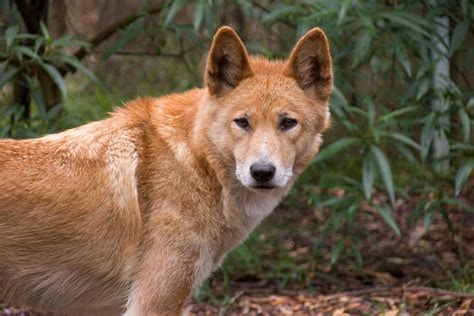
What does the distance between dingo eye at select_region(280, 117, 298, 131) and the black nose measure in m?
0.25

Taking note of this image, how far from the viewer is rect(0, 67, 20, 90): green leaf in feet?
14.9

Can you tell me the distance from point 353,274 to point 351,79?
1.38 meters

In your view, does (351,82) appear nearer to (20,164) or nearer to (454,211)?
(454,211)

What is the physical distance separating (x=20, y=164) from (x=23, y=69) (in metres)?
1.36

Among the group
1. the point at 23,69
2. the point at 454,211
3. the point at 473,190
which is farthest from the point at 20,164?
the point at 473,190

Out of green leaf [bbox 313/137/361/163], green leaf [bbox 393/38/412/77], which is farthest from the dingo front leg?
green leaf [bbox 393/38/412/77]

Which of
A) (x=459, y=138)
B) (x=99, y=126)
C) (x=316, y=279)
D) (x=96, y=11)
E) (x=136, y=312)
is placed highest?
(x=96, y=11)

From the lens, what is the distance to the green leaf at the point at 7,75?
4531mm

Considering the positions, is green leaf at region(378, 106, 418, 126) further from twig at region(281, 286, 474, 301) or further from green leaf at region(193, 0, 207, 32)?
green leaf at region(193, 0, 207, 32)

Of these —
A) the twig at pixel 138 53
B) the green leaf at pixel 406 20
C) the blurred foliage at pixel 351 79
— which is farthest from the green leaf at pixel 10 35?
the green leaf at pixel 406 20

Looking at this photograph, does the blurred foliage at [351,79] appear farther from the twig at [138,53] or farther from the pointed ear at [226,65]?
the pointed ear at [226,65]

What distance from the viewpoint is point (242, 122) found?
3.62 metres

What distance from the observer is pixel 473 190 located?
22.8 ft

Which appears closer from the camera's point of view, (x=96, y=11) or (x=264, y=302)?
(x=264, y=302)
